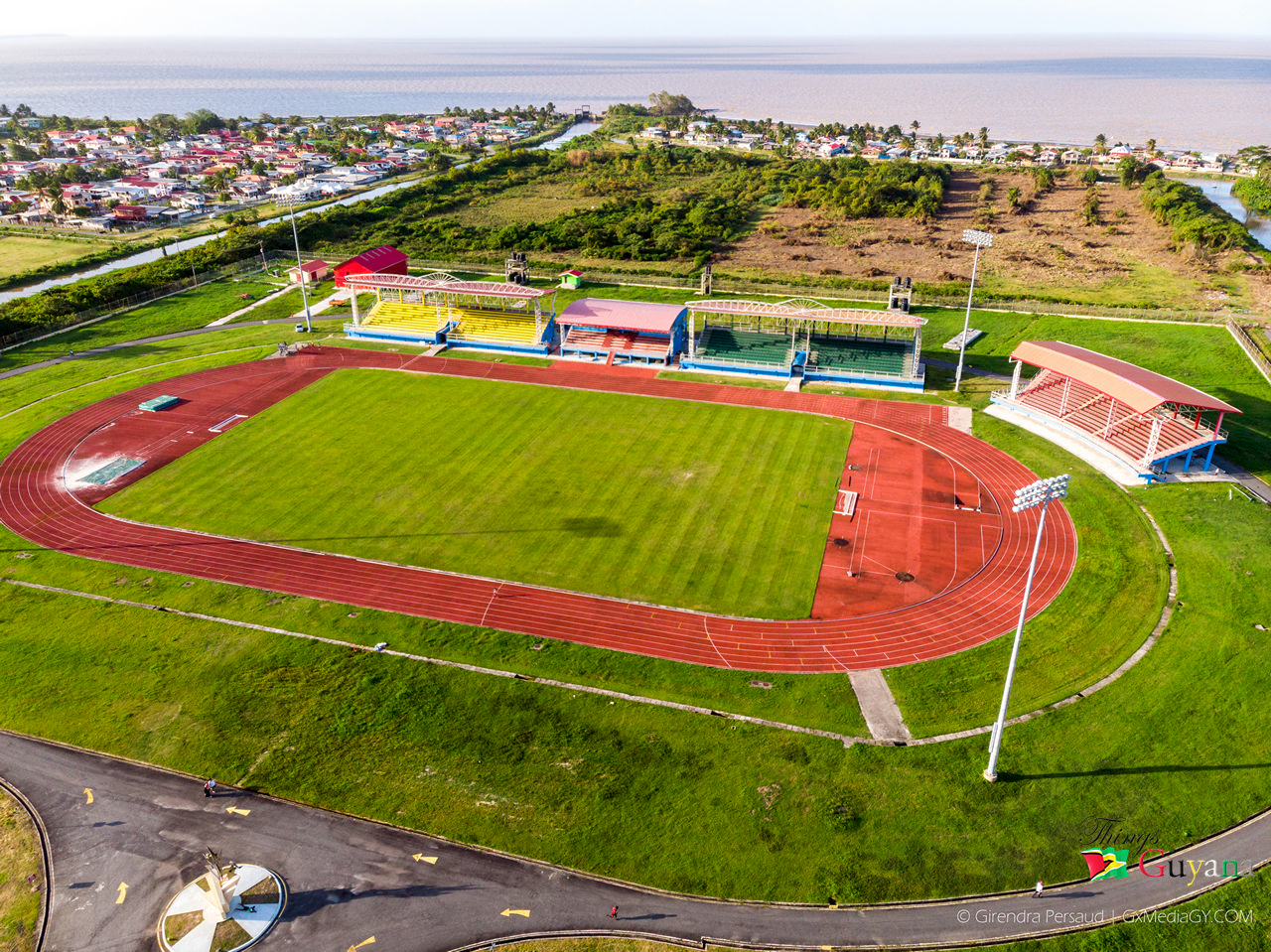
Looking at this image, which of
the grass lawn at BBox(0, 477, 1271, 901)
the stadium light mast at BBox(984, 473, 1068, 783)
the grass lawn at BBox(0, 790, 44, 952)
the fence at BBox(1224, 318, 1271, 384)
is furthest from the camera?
the fence at BBox(1224, 318, 1271, 384)

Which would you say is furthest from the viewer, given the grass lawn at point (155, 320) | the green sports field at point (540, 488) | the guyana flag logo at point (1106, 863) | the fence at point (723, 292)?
the fence at point (723, 292)

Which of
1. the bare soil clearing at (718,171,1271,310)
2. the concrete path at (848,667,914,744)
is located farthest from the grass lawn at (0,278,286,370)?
the concrete path at (848,667,914,744)

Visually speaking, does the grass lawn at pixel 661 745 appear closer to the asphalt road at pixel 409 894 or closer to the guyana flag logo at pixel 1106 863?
the guyana flag logo at pixel 1106 863

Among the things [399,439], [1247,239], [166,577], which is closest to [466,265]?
[399,439]

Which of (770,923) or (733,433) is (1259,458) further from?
(770,923)

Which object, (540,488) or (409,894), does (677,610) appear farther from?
(409,894)

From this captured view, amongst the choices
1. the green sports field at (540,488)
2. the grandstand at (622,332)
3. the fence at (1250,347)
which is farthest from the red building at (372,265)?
the fence at (1250,347)

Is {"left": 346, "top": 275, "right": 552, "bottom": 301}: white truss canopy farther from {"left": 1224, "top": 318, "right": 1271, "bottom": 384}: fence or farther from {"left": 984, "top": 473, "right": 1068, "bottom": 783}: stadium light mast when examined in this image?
{"left": 1224, "top": 318, "right": 1271, "bottom": 384}: fence
